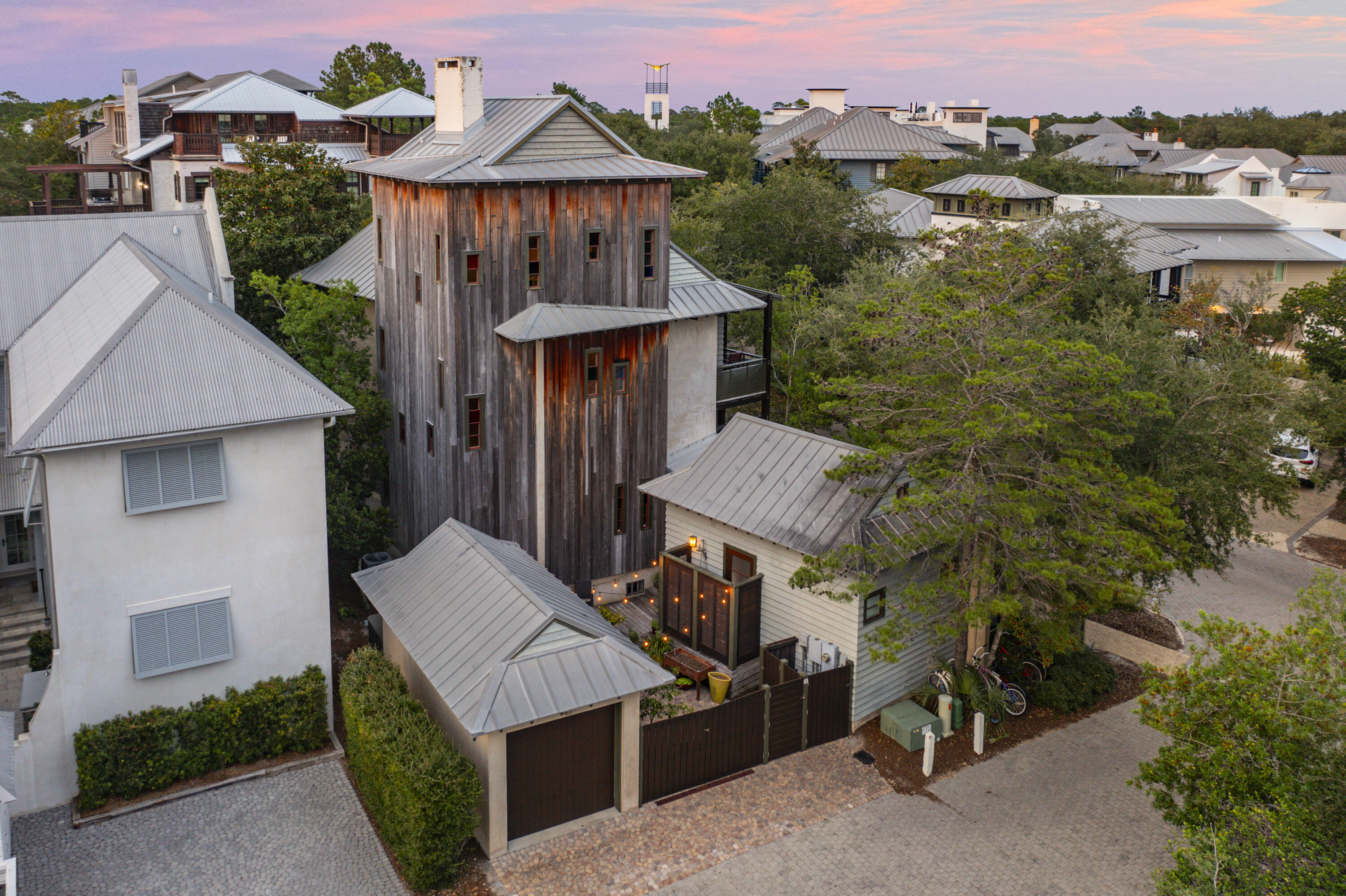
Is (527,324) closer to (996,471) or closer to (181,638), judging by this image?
(181,638)

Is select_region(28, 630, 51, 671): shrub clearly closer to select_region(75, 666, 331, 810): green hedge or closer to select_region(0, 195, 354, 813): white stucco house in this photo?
select_region(0, 195, 354, 813): white stucco house

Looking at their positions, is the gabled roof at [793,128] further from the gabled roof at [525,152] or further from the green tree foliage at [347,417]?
the green tree foliage at [347,417]

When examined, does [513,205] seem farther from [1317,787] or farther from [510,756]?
[1317,787]

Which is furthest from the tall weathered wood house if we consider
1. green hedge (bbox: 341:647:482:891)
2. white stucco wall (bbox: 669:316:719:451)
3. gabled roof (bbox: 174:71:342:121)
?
gabled roof (bbox: 174:71:342:121)

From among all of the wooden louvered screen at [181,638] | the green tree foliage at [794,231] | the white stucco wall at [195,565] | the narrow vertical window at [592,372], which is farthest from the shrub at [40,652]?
the green tree foliage at [794,231]

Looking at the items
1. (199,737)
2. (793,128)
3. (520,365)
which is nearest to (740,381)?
(520,365)

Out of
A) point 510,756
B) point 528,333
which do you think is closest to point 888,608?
point 510,756
